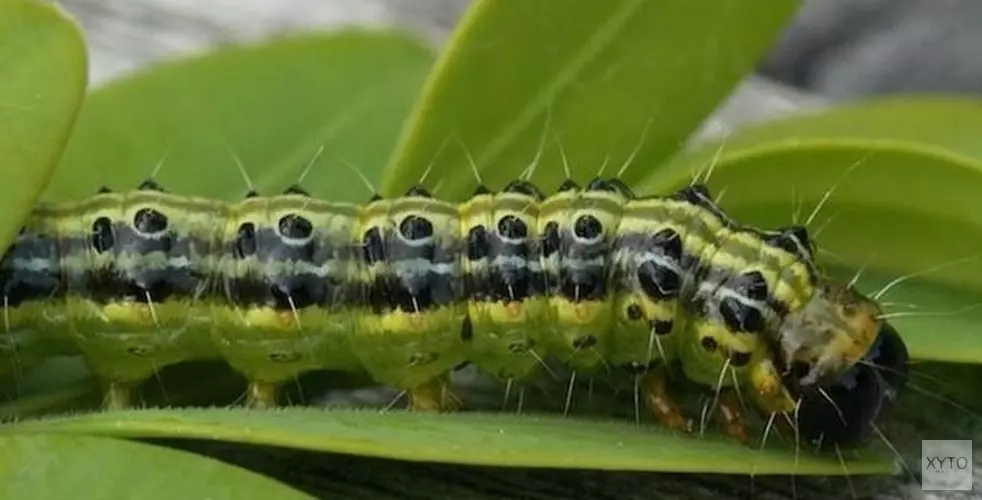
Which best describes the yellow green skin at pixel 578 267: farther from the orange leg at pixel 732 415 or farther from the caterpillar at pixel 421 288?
the orange leg at pixel 732 415

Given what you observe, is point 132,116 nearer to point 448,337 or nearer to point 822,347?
point 448,337

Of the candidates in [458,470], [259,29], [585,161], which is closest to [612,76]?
[585,161]

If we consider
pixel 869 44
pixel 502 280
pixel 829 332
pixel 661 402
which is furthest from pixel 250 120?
pixel 869 44

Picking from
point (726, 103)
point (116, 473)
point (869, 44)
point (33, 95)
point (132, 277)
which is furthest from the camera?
point (869, 44)

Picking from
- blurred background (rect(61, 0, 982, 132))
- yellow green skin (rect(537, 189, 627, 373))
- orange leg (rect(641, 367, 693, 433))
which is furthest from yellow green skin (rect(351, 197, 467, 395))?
blurred background (rect(61, 0, 982, 132))

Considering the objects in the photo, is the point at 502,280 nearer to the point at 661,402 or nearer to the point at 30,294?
the point at 661,402
